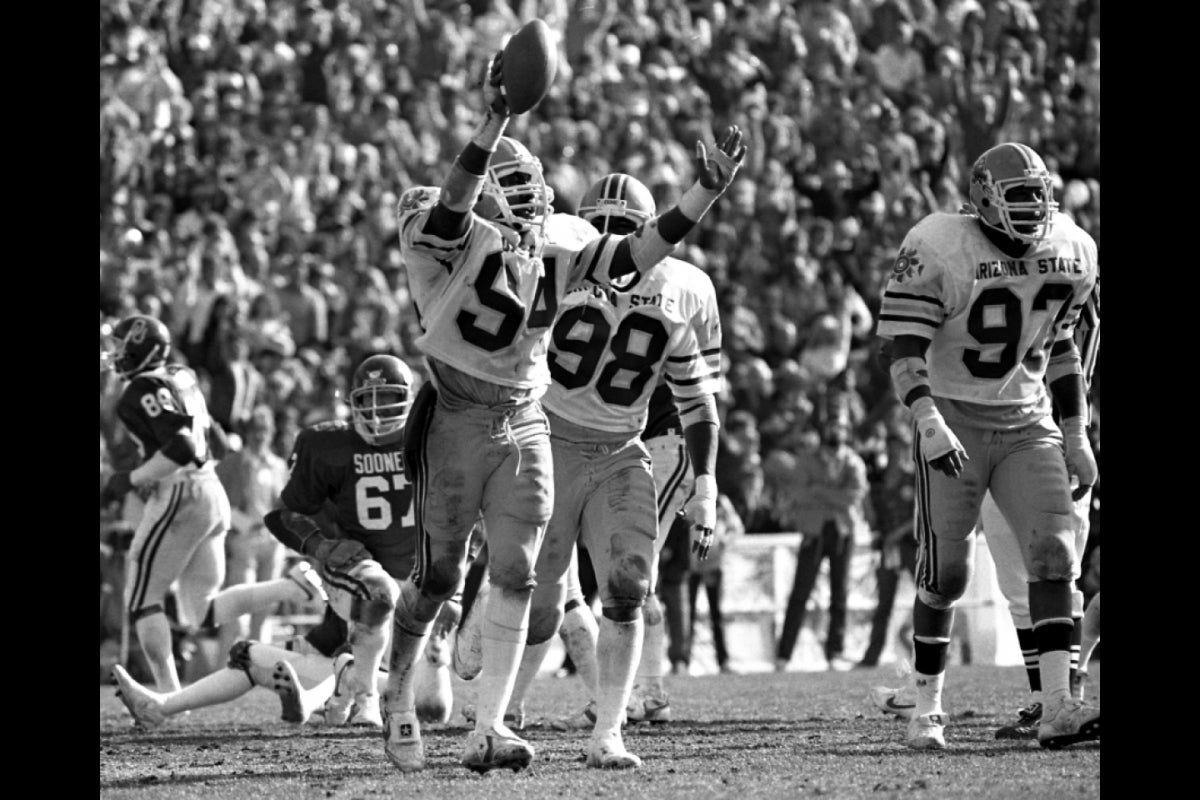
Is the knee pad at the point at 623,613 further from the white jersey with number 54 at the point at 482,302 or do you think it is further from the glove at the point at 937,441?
the glove at the point at 937,441

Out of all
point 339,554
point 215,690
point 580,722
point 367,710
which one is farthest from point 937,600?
point 215,690

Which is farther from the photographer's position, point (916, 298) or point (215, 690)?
point (215, 690)

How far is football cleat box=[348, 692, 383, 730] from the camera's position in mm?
9344

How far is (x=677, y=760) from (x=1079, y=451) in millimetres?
1869

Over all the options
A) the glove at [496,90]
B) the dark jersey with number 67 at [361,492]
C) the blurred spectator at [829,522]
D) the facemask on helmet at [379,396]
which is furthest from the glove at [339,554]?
the blurred spectator at [829,522]

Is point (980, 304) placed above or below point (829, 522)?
above

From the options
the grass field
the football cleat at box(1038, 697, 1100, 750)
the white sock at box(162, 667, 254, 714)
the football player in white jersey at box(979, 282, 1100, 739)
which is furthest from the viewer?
the white sock at box(162, 667, 254, 714)

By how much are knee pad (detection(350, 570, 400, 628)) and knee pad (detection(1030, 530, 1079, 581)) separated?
9.19 ft

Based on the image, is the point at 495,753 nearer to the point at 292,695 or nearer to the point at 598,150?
the point at 292,695

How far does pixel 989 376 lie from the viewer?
24.6 feet

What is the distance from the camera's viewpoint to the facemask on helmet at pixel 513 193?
271 inches

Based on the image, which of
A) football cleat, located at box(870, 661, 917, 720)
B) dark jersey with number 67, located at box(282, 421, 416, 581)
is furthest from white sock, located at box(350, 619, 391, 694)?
football cleat, located at box(870, 661, 917, 720)

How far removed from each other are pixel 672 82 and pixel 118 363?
32.3 ft

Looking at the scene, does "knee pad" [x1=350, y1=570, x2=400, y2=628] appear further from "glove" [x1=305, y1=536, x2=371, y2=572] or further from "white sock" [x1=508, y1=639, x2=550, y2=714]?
"white sock" [x1=508, y1=639, x2=550, y2=714]
